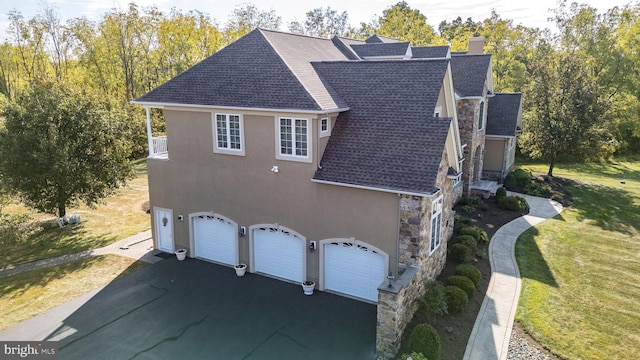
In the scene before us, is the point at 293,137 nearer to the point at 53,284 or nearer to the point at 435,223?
the point at 435,223

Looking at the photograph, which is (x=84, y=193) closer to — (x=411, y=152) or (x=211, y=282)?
(x=211, y=282)

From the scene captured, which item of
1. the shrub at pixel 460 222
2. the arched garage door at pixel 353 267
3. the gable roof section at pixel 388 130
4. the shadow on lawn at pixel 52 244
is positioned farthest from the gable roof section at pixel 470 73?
the shadow on lawn at pixel 52 244

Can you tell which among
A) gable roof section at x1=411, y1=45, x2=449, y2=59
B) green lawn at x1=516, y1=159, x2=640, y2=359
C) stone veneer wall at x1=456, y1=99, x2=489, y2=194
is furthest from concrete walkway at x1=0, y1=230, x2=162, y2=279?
gable roof section at x1=411, y1=45, x2=449, y2=59

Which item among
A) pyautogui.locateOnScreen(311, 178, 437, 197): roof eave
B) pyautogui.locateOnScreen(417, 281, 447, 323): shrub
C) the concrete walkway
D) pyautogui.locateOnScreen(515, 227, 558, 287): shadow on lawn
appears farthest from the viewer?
the concrete walkway

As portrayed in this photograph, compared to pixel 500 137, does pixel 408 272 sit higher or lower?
lower

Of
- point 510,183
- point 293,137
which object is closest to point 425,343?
point 293,137

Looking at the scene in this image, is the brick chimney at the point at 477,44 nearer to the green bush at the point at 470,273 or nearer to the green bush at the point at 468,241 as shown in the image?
the green bush at the point at 468,241

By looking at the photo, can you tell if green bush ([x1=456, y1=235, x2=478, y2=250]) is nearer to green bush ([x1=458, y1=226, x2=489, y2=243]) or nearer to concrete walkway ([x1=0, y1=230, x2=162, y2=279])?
green bush ([x1=458, y1=226, x2=489, y2=243])
